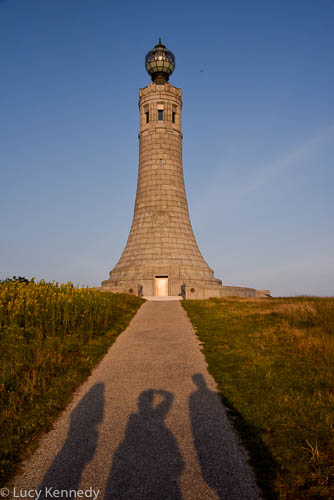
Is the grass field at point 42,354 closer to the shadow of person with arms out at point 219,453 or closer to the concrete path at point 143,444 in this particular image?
the concrete path at point 143,444

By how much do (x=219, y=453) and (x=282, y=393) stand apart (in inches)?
105

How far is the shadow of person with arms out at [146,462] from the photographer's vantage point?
15.0 ft

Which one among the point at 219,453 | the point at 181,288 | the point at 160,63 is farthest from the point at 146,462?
the point at 160,63

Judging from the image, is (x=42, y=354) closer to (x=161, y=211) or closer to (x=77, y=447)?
(x=77, y=447)

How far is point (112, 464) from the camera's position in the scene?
5.16 meters

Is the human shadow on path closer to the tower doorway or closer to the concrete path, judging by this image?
the concrete path

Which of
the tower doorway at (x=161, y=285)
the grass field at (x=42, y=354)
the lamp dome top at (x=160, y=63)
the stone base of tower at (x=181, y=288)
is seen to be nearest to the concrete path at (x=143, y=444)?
the grass field at (x=42, y=354)

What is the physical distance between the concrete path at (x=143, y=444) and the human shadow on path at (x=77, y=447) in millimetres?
14

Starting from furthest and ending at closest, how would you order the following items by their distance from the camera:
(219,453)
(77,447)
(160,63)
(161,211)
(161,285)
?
(160,63)
(161,211)
(161,285)
(77,447)
(219,453)

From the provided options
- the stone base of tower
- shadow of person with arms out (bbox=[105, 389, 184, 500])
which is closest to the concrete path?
shadow of person with arms out (bbox=[105, 389, 184, 500])

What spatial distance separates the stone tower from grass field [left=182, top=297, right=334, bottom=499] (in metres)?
22.7

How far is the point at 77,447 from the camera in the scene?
563cm

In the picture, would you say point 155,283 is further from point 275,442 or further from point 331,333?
point 275,442

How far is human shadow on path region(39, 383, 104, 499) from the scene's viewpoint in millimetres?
4840
